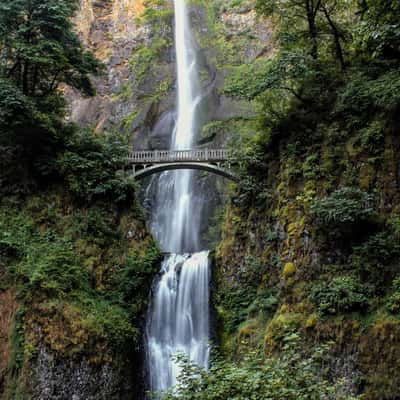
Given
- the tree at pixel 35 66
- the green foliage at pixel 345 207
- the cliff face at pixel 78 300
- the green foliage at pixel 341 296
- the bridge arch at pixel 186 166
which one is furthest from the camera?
the bridge arch at pixel 186 166

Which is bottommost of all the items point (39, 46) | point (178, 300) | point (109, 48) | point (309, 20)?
point (178, 300)

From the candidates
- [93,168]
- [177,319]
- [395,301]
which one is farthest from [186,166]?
[395,301]

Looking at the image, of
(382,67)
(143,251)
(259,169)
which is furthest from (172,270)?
(382,67)

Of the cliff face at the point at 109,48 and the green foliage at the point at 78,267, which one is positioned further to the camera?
the cliff face at the point at 109,48

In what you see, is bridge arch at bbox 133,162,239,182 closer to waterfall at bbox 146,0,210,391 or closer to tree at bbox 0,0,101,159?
waterfall at bbox 146,0,210,391

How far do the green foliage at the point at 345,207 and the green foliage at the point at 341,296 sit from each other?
5.16 feet

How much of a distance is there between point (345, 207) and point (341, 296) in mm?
2315

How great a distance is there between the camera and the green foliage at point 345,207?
1072cm

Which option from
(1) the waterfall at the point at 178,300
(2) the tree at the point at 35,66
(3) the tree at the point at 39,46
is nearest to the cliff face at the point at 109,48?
(1) the waterfall at the point at 178,300

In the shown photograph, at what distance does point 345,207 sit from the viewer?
35.7 feet

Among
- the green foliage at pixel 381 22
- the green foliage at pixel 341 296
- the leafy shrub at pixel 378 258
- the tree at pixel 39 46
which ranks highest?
the tree at pixel 39 46

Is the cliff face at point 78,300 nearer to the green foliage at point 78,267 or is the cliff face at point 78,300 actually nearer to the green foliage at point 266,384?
the green foliage at point 78,267

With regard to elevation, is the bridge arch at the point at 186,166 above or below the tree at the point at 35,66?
below

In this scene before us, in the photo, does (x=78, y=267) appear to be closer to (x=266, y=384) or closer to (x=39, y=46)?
(x=39, y=46)
